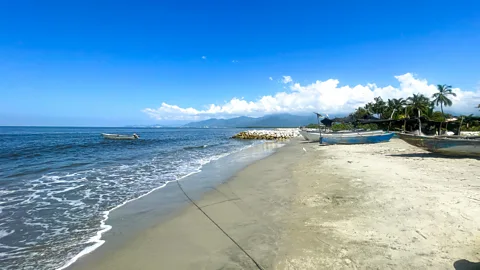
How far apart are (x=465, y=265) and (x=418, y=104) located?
207ft

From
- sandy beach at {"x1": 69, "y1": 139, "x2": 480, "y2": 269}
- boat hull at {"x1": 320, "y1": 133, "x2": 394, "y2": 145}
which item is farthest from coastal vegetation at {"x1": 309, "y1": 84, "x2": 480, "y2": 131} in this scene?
sandy beach at {"x1": 69, "y1": 139, "x2": 480, "y2": 269}

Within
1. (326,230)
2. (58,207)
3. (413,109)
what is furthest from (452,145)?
(413,109)

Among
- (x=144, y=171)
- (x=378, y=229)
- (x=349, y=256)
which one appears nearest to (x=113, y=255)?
(x=349, y=256)

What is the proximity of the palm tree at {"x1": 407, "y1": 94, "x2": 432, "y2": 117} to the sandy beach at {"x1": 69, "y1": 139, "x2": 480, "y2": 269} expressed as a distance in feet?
173

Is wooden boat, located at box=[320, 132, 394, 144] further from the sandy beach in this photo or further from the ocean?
the sandy beach

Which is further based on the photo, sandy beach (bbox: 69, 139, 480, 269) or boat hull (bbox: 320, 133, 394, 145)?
boat hull (bbox: 320, 133, 394, 145)

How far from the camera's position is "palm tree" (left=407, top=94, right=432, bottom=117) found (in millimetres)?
52609

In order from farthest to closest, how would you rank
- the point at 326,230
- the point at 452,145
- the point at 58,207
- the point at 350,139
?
the point at 350,139, the point at 452,145, the point at 58,207, the point at 326,230

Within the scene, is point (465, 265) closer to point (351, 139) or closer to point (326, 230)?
point (326, 230)

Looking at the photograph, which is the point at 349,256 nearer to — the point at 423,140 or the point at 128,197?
the point at 128,197

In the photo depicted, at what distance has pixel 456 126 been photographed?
41.4 meters

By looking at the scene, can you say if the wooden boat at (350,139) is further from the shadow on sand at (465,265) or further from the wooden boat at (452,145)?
the shadow on sand at (465,265)

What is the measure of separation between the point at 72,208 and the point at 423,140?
2014cm

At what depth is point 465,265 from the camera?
3.64 metres
